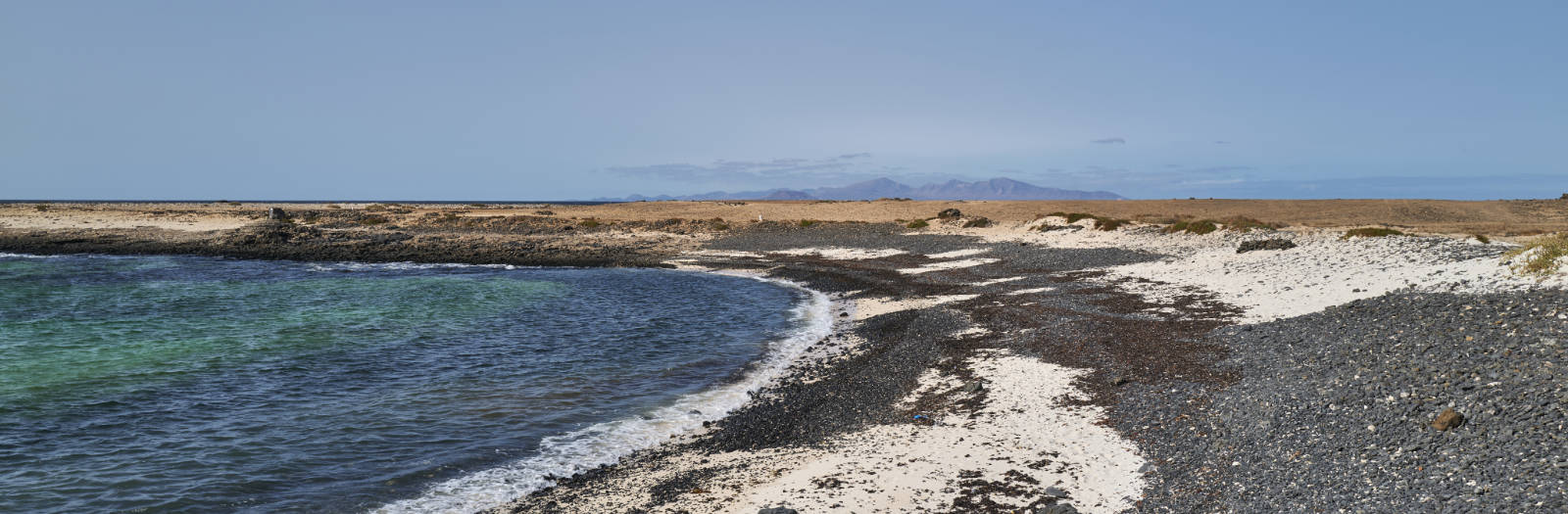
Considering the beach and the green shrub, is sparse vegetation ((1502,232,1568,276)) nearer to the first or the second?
the beach

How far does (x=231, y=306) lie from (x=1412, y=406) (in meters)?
36.9

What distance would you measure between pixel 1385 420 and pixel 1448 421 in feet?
2.50

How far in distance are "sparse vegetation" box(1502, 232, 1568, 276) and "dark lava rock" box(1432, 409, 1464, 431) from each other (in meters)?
10.0

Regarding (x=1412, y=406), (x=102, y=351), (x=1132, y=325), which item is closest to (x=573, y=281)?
(x=102, y=351)

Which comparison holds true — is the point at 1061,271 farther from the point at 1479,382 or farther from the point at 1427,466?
the point at 1427,466

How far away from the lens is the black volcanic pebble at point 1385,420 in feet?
26.8

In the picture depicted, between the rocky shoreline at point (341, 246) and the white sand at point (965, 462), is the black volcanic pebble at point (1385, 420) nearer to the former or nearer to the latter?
the white sand at point (965, 462)

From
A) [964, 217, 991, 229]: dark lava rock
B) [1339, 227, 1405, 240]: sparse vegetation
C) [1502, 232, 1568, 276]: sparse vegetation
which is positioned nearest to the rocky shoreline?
[964, 217, 991, 229]: dark lava rock

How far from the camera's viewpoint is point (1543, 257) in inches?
651

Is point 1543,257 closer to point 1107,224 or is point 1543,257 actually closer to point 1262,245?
point 1262,245

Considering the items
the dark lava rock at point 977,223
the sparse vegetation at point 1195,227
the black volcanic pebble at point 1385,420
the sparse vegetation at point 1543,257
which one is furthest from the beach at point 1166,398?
the dark lava rock at point 977,223

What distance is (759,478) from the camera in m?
11.3

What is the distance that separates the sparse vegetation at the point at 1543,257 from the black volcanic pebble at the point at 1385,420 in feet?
6.50

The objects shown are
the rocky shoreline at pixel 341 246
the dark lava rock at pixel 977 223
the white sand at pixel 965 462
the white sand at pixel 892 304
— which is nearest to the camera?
the white sand at pixel 965 462
